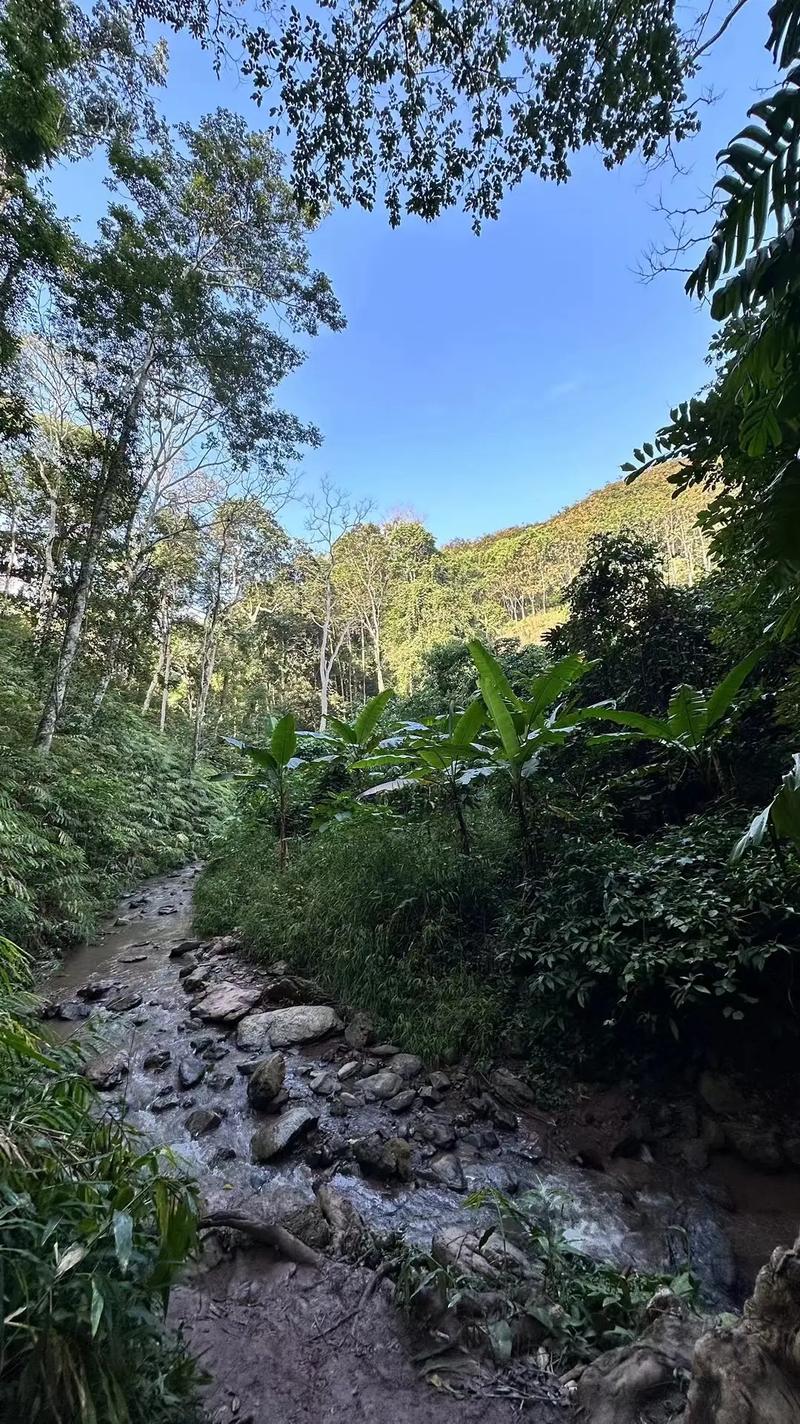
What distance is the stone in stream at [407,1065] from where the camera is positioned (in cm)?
328

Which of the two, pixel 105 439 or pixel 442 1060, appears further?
pixel 105 439

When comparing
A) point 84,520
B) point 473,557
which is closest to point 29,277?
point 84,520

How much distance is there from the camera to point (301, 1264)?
81.0 inches

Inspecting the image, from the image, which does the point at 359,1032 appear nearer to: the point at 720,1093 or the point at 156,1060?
the point at 156,1060

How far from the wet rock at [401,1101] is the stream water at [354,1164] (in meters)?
0.03

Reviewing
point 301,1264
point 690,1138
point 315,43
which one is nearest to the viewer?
point 301,1264

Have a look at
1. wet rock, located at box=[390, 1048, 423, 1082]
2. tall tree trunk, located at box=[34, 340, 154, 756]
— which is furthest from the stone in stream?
tall tree trunk, located at box=[34, 340, 154, 756]

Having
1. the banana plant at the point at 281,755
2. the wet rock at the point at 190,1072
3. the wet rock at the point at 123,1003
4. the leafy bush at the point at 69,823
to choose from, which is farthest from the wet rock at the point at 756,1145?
the leafy bush at the point at 69,823

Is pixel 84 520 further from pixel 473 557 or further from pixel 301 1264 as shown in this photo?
pixel 473 557

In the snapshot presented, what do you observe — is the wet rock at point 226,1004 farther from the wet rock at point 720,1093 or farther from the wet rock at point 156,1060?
the wet rock at point 720,1093

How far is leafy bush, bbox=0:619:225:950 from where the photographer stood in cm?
523

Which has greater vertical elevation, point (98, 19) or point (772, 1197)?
point (98, 19)

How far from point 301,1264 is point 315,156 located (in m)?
6.86

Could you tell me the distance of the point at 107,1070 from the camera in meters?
3.46
